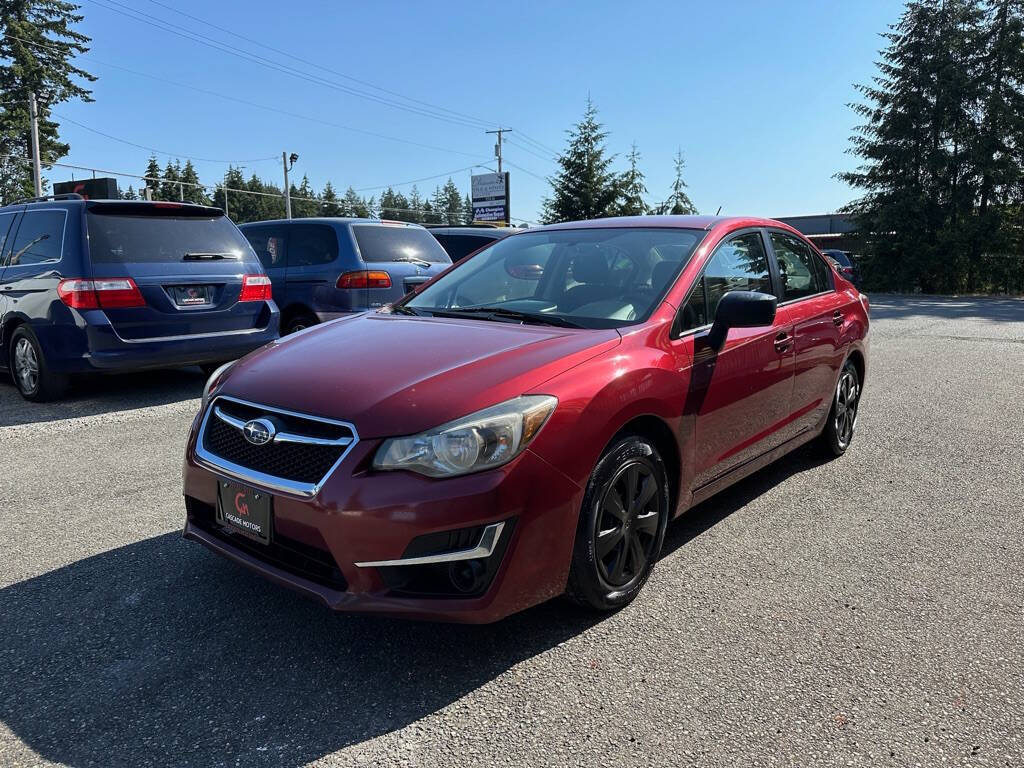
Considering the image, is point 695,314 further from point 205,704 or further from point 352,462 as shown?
point 205,704

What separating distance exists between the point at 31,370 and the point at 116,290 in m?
1.20

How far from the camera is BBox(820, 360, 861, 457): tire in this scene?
16.5 feet

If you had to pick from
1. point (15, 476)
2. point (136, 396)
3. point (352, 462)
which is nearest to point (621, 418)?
point (352, 462)

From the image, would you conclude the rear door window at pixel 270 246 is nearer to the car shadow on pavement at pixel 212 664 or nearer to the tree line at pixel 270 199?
the car shadow on pavement at pixel 212 664

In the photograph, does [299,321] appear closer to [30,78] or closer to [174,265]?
[174,265]

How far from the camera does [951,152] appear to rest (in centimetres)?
2867

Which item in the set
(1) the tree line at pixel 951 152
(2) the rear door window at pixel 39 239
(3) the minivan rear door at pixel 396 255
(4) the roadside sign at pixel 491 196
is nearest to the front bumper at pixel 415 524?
(2) the rear door window at pixel 39 239

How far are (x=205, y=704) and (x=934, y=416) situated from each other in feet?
20.2

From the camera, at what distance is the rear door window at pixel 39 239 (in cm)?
666

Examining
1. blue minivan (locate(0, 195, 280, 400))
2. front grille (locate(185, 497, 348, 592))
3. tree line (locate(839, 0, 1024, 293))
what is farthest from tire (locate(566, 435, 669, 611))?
tree line (locate(839, 0, 1024, 293))

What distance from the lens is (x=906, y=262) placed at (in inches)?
1128

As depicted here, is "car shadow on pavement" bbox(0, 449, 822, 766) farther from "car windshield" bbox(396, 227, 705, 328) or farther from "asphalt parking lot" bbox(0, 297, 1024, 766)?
"car windshield" bbox(396, 227, 705, 328)

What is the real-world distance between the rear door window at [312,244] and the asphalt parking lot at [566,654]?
4.62m

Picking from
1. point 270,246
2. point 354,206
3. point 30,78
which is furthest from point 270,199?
point 270,246
